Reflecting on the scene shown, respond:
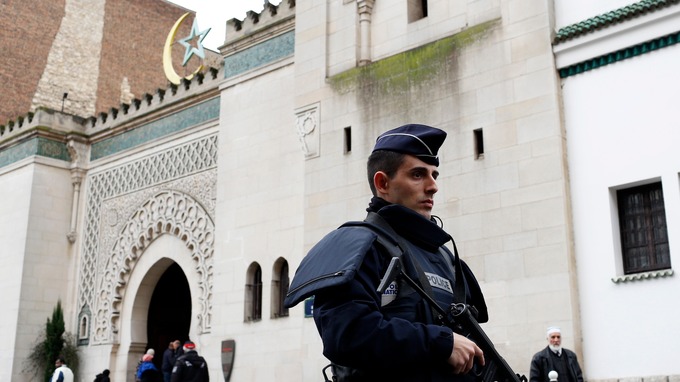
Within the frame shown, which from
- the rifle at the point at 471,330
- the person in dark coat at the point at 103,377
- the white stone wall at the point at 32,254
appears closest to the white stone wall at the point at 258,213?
the person in dark coat at the point at 103,377

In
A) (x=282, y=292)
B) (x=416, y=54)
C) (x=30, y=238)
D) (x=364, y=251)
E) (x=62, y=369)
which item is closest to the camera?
(x=364, y=251)

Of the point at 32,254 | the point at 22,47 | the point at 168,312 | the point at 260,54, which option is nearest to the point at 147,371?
the point at 168,312

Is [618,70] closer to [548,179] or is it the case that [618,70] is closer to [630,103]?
[630,103]

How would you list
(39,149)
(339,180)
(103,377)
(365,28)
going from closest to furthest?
(339,180) < (365,28) < (103,377) < (39,149)

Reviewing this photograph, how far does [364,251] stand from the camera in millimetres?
2199

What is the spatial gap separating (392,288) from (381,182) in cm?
38

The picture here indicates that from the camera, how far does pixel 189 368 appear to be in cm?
1152

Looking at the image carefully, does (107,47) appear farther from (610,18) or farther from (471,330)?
(471,330)

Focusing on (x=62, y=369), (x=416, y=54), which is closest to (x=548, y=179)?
(x=416, y=54)

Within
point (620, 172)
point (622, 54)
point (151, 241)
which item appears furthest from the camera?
point (151, 241)

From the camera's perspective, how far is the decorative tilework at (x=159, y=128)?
578 inches

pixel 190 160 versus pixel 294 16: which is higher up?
pixel 294 16

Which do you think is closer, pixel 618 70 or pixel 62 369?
pixel 618 70

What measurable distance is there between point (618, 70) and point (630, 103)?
42 cm
